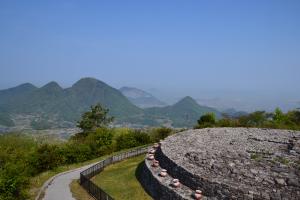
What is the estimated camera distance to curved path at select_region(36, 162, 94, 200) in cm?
3538

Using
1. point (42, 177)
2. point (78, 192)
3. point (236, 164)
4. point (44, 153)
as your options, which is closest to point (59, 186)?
point (78, 192)

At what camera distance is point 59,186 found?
129ft

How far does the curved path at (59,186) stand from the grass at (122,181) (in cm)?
363


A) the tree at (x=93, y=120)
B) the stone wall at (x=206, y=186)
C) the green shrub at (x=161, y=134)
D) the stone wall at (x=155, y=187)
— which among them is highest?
the tree at (x=93, y=120)

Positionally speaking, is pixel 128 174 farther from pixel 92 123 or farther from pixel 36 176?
pixel 92 123

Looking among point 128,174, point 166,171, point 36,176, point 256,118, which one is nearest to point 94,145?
point 36,176

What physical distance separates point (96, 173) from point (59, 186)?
543 cm

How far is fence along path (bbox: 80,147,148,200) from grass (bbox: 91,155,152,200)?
2.22 ft

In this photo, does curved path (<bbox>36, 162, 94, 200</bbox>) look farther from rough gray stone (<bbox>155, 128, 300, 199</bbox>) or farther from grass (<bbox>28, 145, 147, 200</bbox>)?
rough gray stone (<bbox>155, 128, 300, 199</bbox>)

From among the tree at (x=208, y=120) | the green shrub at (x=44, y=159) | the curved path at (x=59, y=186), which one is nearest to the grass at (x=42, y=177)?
the curved path at (x=59, y=186)

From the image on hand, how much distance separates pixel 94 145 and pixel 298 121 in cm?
4561

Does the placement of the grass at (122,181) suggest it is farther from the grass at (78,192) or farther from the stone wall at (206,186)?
the stone wall at (206,186)

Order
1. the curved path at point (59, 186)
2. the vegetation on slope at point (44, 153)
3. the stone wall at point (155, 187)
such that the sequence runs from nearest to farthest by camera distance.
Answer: the stone wall at point (155, 187), the vegetation on slope at point (44, 153), the curved path at point (59, 186)

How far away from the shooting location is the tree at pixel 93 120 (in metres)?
86.1
